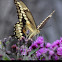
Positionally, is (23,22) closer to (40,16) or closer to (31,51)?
(31,51)

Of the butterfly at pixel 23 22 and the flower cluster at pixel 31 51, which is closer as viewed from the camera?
the flower cluster at pixel 31 51

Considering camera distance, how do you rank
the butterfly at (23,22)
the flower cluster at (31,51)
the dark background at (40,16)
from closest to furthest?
the flower cluster at (31,51) → the butterfly at (23,22) → the dark background at (40,16)

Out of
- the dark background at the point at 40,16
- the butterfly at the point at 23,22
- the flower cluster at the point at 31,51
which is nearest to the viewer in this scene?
the flower cluster at the point at 31,51

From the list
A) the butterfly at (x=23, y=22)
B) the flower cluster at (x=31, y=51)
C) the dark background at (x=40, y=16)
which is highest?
the dark background at (x=40, y=16)

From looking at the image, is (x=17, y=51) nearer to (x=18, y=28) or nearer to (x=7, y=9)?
(x=18, y=28)

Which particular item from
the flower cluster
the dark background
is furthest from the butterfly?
the dark background

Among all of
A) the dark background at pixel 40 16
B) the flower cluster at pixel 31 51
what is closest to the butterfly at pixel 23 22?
the flower cluster at pixel 31 51

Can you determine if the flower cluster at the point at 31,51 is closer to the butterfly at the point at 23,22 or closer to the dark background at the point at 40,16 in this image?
the butterfly at the point at 23,22

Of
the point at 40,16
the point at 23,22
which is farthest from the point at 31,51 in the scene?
the point at 40,16

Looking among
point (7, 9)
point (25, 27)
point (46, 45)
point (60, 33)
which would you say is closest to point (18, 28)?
point (25, 27)

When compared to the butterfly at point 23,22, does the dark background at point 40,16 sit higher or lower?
higher

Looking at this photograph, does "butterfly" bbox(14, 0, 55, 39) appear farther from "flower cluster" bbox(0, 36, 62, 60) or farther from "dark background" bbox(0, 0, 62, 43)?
"dark background" bbox(0, 0, 62, 43)
